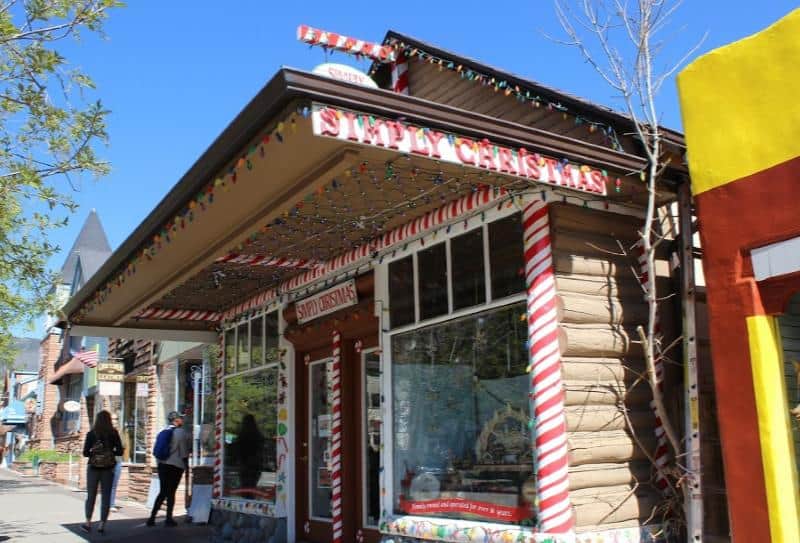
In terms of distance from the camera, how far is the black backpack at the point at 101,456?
1070 cm

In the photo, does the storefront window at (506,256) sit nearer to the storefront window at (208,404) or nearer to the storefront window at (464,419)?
the storefront window at (464,419)

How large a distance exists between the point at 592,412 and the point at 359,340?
3430 millimetres

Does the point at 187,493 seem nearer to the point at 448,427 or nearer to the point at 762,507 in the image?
the point at 448,427

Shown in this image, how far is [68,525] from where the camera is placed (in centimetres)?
1272

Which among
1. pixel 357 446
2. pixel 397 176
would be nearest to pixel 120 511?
pixel 357 446

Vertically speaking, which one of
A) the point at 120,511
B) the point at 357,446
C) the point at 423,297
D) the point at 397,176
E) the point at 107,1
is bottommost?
the point at 120,511

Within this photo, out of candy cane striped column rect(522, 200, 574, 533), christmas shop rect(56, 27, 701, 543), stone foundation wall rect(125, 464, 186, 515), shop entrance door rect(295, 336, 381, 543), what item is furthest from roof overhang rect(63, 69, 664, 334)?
stone foundation wall rect(125, 464, 186, 515)

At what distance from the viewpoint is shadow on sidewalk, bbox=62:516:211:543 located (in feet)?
34.9

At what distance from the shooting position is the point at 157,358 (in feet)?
56.2

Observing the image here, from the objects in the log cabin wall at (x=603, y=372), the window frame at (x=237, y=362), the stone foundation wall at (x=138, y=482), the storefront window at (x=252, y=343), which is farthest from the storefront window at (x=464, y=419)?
the stone foundation wall at (x=138, y=482)

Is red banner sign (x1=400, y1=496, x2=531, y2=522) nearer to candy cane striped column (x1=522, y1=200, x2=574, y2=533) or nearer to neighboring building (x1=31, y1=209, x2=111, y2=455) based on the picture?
candy cane striped column (x1=522, y1=200, x2=574, y2=533)

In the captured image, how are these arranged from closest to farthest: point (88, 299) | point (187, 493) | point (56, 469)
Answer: point (88, 299), point (187, 493), point (56, 469)

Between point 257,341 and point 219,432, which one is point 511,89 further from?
point 219,432

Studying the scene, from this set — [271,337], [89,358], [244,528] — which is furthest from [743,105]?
[89,358]
